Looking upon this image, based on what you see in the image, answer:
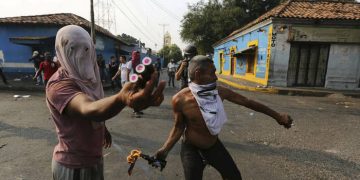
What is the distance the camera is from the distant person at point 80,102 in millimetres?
1080

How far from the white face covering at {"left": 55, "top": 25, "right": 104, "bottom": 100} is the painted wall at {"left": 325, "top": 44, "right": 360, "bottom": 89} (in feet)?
50.0

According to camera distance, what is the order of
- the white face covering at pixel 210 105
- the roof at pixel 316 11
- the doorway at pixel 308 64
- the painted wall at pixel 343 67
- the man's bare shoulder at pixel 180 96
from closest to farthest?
the white face covering at pixel 210 105 < the man's bare shoulder at pixel 180 96 < the roof at pixel 316 11 < the painted wall at pixel 343 67 < the doorway at pixel 308 64

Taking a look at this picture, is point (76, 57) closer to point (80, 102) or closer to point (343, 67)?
point (80, 102)

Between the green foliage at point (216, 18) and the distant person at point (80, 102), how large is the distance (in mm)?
32807

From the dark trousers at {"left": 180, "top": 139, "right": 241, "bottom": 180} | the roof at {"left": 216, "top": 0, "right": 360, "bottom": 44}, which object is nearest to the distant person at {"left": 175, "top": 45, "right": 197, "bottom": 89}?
the dark trousers at {"left": 180, "top": 139, "right": 241, "bottom": 180}

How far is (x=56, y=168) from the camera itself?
64.7 inches

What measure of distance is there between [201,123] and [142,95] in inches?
60.2

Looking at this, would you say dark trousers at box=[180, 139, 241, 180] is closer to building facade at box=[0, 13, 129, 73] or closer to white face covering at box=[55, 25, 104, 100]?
white face covering at box=[55, 25, 104, 100]

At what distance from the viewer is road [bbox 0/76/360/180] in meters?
3.65

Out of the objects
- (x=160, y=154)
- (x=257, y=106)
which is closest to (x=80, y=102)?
(x=160, y=154)

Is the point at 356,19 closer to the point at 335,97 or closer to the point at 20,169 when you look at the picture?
the point at 335,97

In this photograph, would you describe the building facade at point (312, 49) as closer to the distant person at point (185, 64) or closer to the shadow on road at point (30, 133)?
the distant person at point (185, 64)

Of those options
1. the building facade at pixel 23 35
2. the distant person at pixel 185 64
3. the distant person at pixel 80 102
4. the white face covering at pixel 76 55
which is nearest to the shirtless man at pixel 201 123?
the distant person at pixel 80 102

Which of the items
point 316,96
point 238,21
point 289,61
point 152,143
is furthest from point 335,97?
point 238,21
